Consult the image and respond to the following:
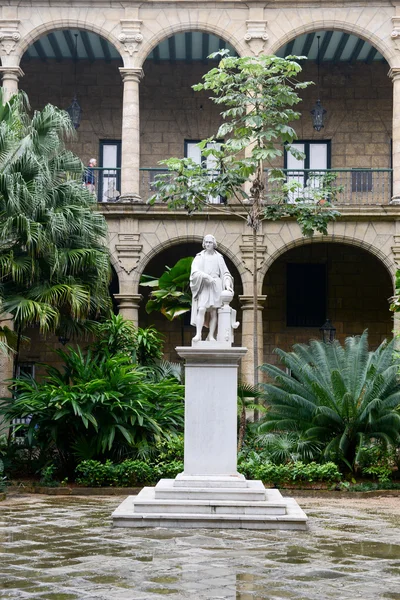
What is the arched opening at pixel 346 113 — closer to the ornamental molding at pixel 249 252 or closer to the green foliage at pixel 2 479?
the ornamental molding at pixel 249 252

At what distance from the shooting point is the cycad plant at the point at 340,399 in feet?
47.2

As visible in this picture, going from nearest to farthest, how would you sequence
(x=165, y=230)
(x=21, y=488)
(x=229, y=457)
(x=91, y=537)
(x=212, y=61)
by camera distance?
1. (x=91, y=537)
2. (x=229, y=457)
3. (x=21, y=488)
4. (x=165, y=230)
5. (x=212, y=61)

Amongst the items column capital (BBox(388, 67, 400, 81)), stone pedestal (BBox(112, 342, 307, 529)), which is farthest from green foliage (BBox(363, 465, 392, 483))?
column capital (BBox(388, 67, 400, 81))

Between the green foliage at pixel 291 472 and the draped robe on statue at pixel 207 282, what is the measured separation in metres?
4.02

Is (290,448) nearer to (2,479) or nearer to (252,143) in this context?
(2,479)

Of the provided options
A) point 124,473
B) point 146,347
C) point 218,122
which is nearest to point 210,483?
point 124,473

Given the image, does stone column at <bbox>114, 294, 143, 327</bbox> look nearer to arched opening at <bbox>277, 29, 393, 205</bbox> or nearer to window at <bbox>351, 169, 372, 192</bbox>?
arched opening at <bbox>277, 29, 393, 205</bbox>

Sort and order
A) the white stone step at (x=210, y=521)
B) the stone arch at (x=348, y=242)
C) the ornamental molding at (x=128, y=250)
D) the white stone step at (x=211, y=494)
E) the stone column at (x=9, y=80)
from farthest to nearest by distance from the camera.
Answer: the stone column at (x=9, y=80), the ornamental molding at (x=128, y=250), the stone arch at (x=348, y=242), the white stone step at (x=211, y=494), the white stone step at (x=210, y=521)

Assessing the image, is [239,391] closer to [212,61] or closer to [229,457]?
[229,457]

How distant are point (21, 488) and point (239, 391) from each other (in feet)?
12.9

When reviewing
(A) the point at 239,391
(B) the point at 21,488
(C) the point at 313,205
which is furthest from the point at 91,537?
(C) the point at 313,205

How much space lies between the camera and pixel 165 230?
20.0 meters

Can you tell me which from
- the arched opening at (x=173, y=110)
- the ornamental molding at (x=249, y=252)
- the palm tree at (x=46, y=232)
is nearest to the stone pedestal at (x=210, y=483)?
the palm tree at (x=46, y=232)

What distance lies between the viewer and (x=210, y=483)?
33.1 feet
